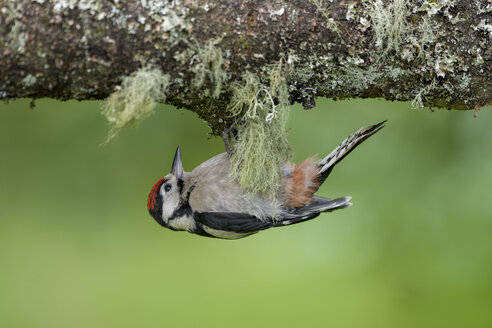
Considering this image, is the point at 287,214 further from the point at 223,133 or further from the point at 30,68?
the point at 30,68

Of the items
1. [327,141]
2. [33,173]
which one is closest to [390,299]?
[327,141]

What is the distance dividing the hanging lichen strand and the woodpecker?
0.12 m

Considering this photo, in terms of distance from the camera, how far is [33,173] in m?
3.51

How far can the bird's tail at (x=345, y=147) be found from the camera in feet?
7.14

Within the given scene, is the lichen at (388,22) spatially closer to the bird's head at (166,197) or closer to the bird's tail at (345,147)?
the bird's tail at (345,147)

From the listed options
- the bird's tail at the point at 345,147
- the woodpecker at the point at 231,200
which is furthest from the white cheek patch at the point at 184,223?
the bird's tail at the point at 345,147

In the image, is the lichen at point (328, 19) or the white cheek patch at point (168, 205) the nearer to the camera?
the lichen at point (328, 19)

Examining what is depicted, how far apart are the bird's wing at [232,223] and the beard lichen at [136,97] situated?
2.49ft

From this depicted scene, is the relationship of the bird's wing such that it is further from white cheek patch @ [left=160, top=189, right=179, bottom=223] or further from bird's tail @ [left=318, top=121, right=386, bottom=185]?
bird's tail @ [left=318, top=121, right=386, bottom=185]

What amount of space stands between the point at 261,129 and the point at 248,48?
367 mm

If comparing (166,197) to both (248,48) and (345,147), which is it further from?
(248,48)

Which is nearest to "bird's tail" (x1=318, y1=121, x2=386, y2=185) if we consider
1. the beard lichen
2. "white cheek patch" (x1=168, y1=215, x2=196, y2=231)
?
"white cheek patch" (x1=168, y1=215, x2=196, y2=231)

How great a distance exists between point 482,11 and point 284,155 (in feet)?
2.80

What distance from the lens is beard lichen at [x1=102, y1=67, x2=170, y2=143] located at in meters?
1.53
